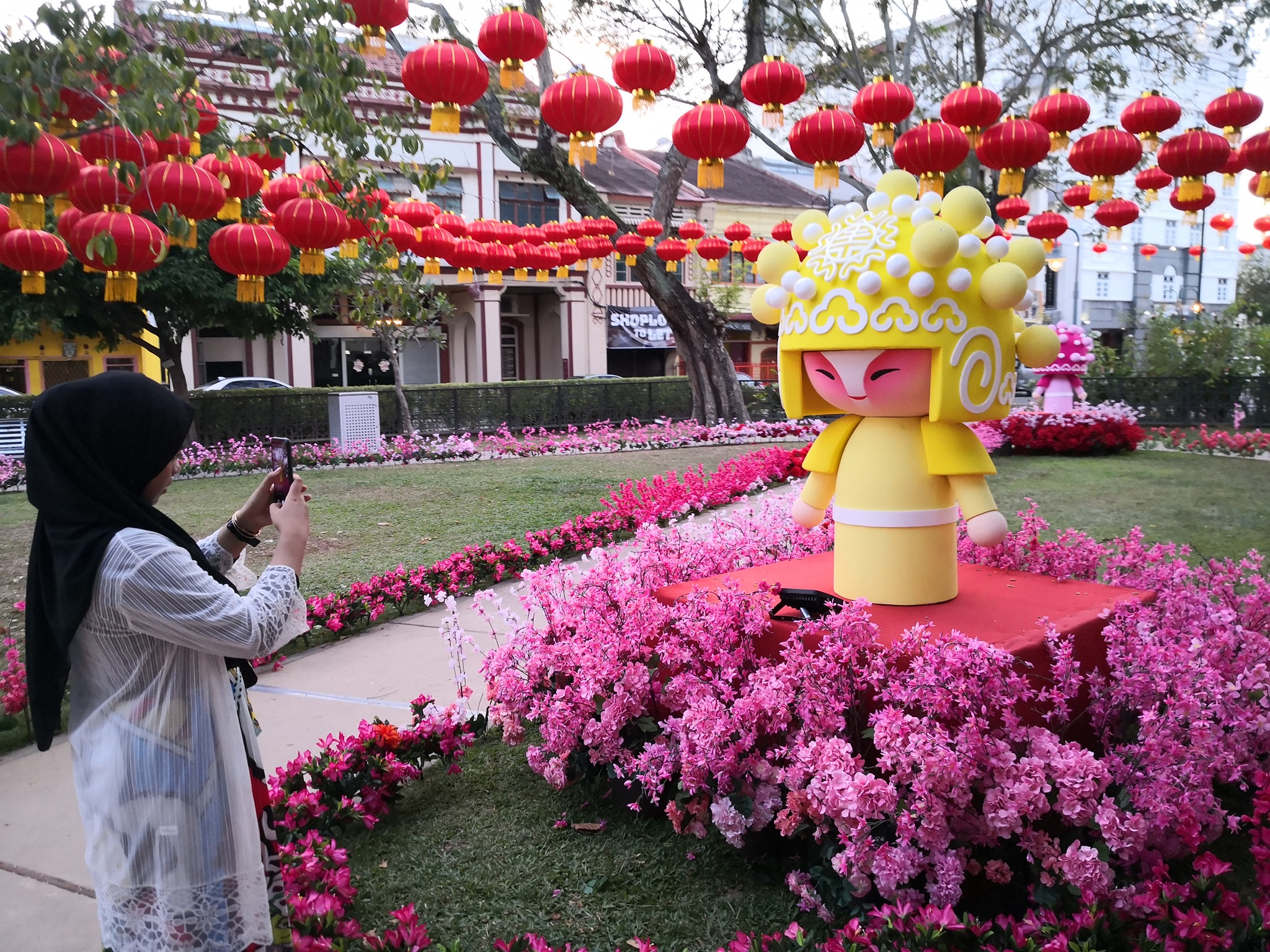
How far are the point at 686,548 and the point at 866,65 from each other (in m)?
15.6

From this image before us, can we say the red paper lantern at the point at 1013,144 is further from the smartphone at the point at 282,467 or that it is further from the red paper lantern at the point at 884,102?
the smartphone at the point at 282,467

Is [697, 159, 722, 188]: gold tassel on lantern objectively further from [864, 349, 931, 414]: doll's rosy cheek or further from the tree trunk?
the tree trunk

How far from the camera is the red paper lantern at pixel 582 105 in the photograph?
6738mm

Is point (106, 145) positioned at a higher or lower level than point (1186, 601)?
higher

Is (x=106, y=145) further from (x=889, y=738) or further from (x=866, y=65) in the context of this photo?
(x=866, y=65)

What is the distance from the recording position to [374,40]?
559cm

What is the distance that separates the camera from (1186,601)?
3305 millimetres

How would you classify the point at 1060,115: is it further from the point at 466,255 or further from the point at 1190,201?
the point at 466,255

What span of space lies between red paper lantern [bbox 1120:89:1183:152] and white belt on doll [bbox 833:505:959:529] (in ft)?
21.8

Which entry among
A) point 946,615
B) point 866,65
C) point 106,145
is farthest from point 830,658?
point 866,65

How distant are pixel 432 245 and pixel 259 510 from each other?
9.59m

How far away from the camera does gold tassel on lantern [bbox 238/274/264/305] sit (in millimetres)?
7426

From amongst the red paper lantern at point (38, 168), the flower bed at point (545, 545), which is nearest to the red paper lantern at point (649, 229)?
the flower bed at point (545, 545)

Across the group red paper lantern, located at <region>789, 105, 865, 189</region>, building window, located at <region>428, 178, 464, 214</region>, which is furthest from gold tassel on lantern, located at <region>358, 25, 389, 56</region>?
building window, located at <region>428, 178, 464, 214</region>
